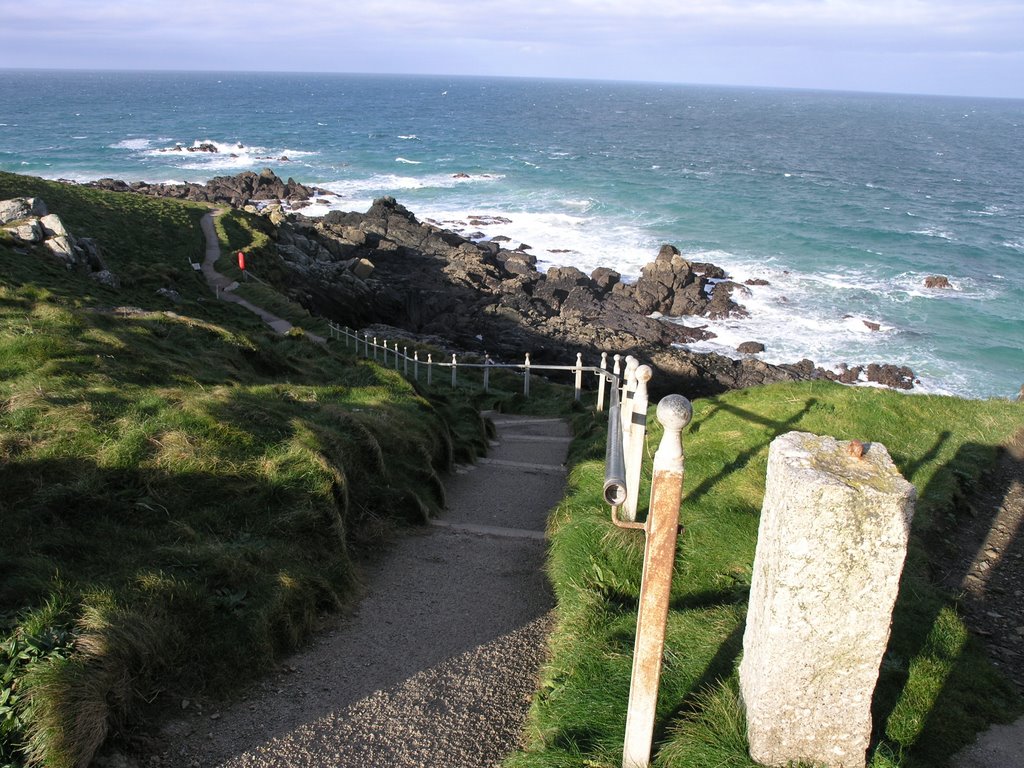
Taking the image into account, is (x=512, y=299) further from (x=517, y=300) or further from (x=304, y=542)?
(x=304, y=542)

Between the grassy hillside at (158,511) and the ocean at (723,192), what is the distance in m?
25.2

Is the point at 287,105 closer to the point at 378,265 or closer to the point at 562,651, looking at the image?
the point at 378,265

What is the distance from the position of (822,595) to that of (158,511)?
520 centimetres

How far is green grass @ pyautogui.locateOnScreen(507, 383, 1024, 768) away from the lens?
406cm

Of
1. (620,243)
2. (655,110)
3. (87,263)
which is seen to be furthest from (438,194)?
(655,110)

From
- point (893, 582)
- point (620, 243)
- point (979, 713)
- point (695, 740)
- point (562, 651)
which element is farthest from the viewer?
point (620, 243)

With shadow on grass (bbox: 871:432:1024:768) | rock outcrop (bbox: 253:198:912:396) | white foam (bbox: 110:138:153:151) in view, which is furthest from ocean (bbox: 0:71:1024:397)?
shadow on grass (bbox: 871:432:1024:768)

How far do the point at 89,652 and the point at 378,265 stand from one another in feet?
126

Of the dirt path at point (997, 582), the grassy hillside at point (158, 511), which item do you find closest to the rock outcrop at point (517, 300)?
the dirt path at point (997, 582)

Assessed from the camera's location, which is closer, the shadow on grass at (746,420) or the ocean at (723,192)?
the shadow on grass at (746,420)

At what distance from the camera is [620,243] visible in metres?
49.8

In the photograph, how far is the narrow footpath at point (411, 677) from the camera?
442 centimetres

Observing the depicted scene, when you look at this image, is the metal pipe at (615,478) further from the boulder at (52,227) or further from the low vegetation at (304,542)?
the boulder at (52,227)

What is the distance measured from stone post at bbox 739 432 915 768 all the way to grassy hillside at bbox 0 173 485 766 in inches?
128
